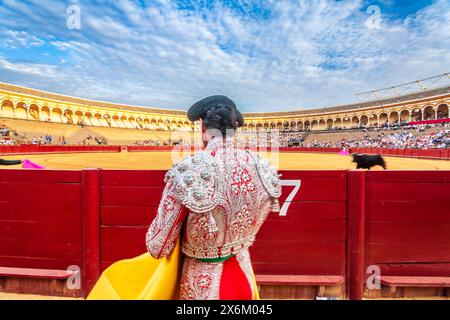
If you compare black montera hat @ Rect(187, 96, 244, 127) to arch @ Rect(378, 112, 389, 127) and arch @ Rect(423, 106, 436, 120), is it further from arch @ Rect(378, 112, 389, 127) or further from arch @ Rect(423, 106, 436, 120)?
arch @ Rect(378, 112, 389, 127)

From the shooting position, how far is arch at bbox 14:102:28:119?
3157 centimetres

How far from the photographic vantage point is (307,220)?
194 cm

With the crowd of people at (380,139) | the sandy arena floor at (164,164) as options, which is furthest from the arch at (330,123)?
the sandy arena floor at (164,164)

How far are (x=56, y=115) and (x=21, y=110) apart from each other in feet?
16.6

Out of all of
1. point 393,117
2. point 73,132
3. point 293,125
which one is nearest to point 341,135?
point 393,117

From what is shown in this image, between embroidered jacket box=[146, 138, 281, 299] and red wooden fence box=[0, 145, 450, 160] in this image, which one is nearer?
embroidered jacket box=[146, 138, 281, 299]

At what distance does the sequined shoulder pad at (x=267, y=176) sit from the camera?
2.65ft

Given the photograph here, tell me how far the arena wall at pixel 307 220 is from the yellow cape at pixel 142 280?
106 centimetres

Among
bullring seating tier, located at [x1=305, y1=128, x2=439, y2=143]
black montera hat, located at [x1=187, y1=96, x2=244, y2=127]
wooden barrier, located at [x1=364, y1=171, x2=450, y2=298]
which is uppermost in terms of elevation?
bullring seating tier, located at [x1=305, y1=128, x2=439, y2=143]

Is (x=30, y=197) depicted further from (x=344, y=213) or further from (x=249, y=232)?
(x=344, y=213)

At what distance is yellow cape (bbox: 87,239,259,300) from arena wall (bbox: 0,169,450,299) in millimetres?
1062

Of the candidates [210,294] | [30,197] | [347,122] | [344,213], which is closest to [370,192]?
[344,213]

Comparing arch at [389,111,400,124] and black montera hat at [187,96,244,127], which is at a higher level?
arch at [389,111,400,124]

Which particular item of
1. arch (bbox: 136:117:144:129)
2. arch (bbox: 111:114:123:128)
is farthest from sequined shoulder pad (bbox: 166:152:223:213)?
arch (bbox: 136:117:144:129)
